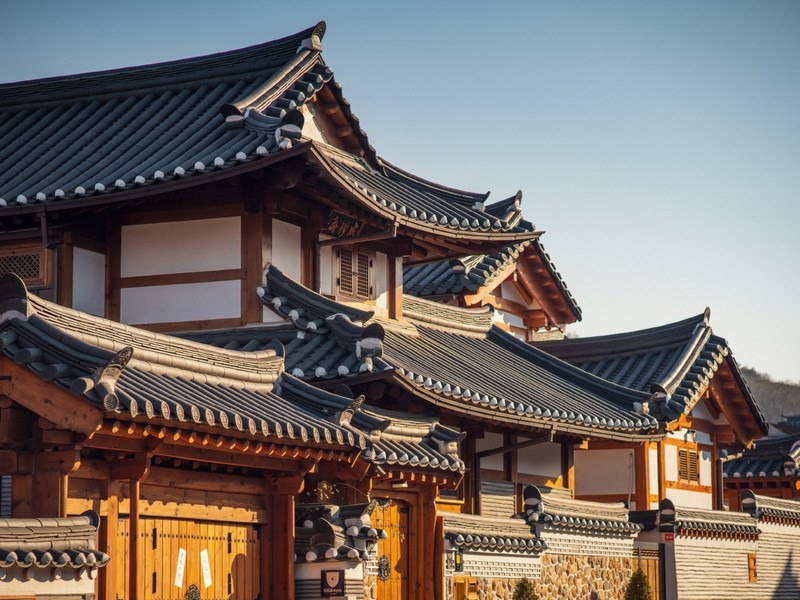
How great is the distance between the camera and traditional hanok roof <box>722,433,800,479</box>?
39688 millimetres

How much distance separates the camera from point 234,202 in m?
22.3

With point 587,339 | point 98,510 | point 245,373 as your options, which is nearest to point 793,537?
point 587,339

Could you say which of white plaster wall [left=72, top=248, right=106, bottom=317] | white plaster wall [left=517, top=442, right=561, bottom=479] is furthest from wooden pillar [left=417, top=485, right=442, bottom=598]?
white plaster wall [left=72, top=248, right=106, bottom=317]

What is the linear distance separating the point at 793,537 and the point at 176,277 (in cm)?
2010

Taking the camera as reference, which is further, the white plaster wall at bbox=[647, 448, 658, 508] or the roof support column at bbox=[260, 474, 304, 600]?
the white plaster wall at bbox=[647, 448, 658, 508]

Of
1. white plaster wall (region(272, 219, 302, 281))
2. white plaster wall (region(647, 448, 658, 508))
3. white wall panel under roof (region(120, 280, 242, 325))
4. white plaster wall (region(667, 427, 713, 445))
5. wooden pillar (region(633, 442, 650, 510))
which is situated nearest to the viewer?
white wall panel under roof (region(120, 280, 242, 325))

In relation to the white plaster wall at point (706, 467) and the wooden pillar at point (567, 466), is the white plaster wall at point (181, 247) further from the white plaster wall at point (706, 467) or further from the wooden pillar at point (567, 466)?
the white plaster wall at point (706, 467)

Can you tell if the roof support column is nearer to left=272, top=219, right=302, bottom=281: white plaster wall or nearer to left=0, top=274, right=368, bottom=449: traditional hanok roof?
left=0, top=274, right=368, bottom=449: traditional hanok roof

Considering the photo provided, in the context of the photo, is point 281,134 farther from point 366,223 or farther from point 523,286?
point 523,286

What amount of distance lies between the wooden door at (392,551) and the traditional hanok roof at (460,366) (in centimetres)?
179

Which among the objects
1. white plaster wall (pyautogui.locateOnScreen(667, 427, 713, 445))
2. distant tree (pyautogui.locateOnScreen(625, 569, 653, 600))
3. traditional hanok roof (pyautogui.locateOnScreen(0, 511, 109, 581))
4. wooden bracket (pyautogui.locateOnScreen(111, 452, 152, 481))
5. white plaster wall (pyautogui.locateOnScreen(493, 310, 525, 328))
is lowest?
distant tree (pyautogui.locateOnScreen(625, 569, 653, 600))

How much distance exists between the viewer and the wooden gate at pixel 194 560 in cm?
1576

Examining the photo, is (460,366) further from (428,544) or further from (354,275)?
(428,544)

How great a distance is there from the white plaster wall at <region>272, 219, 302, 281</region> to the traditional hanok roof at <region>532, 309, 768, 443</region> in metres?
9.57
